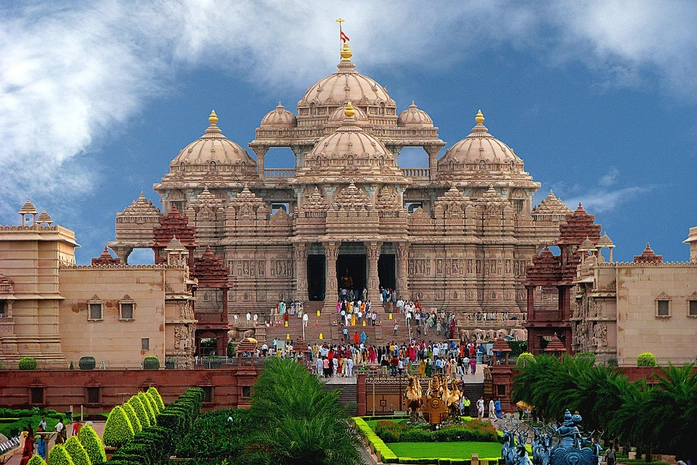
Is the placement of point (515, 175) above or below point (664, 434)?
above

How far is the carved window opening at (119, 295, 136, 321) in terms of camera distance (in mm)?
90688

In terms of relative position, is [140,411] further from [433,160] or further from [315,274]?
[433,160]

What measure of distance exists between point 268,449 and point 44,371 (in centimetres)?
2721

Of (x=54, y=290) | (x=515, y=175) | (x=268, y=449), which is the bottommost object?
(x=268, y=449)

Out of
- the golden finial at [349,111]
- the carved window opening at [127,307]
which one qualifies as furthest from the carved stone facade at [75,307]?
the golden finial at [349,111]

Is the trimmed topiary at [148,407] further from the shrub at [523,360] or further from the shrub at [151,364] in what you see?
the shrub at [523,360]

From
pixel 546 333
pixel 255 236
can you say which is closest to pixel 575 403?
pixel 546 333

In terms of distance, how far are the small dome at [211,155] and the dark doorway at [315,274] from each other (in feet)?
30.1

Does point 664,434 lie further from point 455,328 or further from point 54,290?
point 455,328

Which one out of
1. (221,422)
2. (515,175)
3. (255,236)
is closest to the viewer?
(221,422)

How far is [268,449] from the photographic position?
196 ft

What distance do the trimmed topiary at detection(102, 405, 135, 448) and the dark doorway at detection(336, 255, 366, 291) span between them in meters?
58.7

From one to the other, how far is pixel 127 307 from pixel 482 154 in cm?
4697

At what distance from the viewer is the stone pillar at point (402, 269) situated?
12275 centimetres
